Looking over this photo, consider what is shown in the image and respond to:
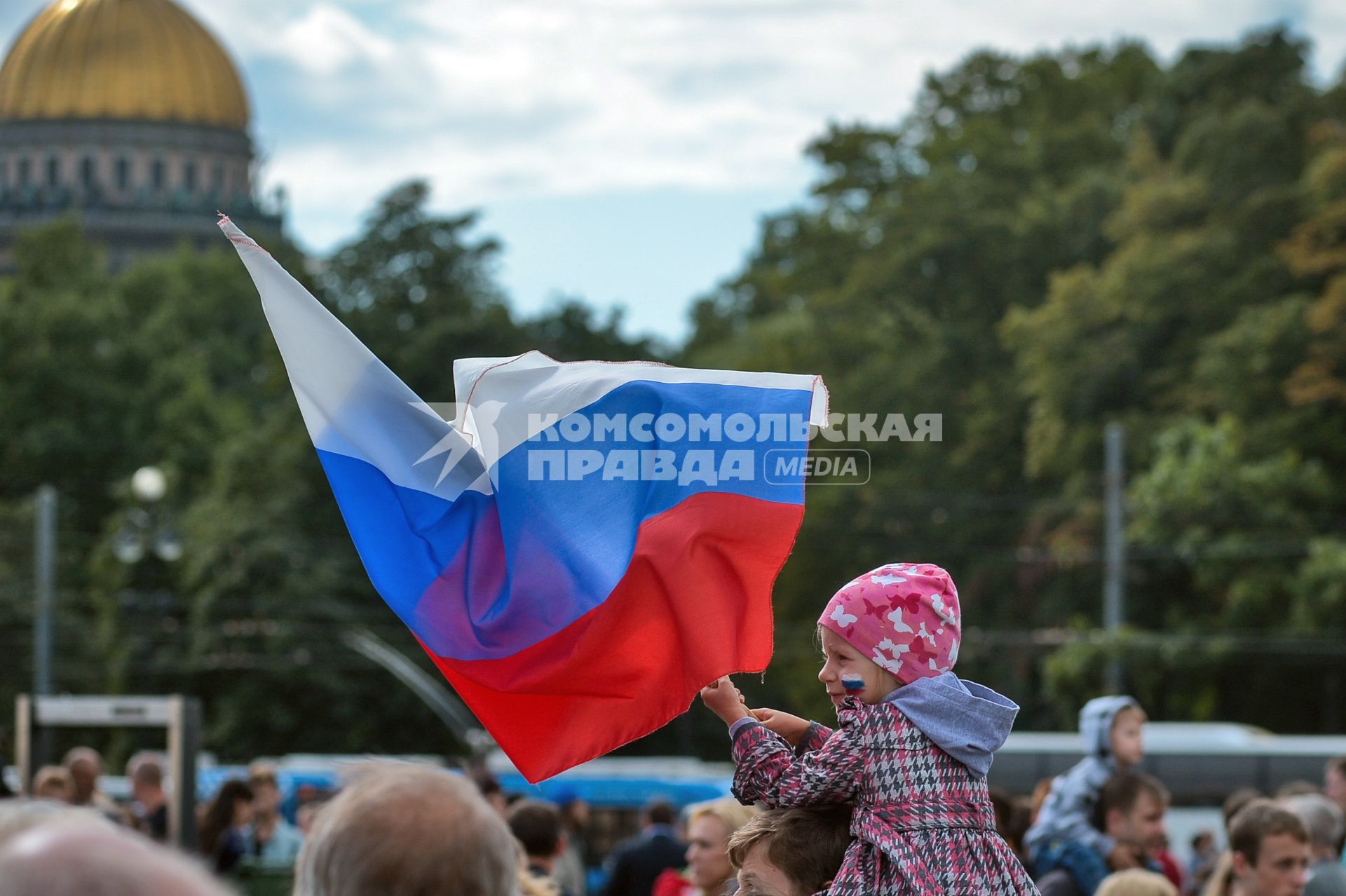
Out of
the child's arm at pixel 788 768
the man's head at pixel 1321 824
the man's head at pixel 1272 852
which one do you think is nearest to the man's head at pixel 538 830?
the man's head at pixel 1272 852

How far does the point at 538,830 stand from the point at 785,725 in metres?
4.24

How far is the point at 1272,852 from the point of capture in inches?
268

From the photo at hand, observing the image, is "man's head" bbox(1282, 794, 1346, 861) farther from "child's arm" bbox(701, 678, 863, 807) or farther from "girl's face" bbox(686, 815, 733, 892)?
"child's arm" bbox(701, 678, 863, 807)

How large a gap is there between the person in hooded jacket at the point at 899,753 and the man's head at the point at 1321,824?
13.4 ft

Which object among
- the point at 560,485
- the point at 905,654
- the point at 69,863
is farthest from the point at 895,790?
the point at 69,863

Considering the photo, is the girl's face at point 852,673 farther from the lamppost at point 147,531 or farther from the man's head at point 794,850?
the lamppost at point 147,531

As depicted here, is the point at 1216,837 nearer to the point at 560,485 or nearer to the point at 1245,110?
the point at 1245,110

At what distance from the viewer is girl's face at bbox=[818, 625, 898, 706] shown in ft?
13.1

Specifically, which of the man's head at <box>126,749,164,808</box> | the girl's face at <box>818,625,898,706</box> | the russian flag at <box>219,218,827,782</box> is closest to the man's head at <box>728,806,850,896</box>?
the girl's face at <box>818,625,898,706</box>

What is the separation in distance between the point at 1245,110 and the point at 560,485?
34.2 metres

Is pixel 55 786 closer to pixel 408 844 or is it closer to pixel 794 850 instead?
pixel 794 850

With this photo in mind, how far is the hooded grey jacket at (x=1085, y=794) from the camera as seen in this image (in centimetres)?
758

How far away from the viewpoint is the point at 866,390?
1662 inches

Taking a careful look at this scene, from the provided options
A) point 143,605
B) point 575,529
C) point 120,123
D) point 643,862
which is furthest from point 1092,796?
point 120,123
